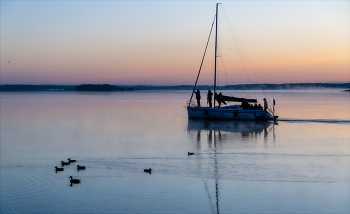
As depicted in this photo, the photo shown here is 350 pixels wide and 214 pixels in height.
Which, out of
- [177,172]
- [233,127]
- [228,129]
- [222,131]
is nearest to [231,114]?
[233,127]

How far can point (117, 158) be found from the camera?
16.7 meters

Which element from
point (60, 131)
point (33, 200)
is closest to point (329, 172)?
point (33, 200)

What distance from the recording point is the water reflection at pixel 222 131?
65.2 ft

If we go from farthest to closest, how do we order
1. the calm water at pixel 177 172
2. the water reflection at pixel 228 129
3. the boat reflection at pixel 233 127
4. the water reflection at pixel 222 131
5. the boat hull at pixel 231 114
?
the boat hull at pixel 231 114 → the boat reflection at pixel 233 127 → the water reflection at pixel 228 129 → the water reflection at pixel 222 131 → the calm water at pixel 177 172

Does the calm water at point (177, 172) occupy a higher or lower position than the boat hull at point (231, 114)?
lower

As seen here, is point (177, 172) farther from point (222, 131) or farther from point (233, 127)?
point (233, 127)

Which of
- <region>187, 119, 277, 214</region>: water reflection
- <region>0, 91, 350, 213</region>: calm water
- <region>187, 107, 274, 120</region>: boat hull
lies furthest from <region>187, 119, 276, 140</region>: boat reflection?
<region>0, 91, 350, 213</region>: calm water

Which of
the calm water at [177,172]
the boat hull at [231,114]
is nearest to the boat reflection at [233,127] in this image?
the boat hull at [231,114]

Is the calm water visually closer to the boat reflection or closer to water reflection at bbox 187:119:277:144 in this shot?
water reflection at bbox 187:119:277:144

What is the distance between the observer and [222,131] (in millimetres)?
26359

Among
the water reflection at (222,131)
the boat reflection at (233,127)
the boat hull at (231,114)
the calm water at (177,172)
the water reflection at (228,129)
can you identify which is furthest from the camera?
the boat hull at (231,114)

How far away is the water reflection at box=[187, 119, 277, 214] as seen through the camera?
19.9m

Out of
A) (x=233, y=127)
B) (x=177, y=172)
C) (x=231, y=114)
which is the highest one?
(x=231, y=114)

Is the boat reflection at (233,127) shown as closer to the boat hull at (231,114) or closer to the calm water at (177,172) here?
the boat hull at (231,114)
